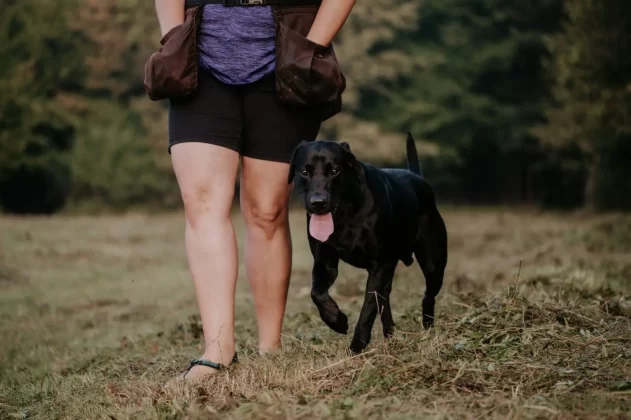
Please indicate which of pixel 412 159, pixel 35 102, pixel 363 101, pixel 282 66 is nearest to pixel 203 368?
pixel 282 66

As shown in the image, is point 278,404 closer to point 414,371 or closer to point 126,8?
point 414,371

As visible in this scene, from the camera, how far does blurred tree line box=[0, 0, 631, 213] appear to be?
3133cm

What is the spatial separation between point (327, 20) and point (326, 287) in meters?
1.24

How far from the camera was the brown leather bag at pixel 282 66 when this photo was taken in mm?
4016

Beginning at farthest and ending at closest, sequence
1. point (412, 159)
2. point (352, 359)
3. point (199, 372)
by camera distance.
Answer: point (412, 159), point (199, 372), point (352, 359)

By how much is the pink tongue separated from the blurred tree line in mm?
24211

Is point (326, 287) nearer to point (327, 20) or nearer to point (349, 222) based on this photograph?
point (349, 222)

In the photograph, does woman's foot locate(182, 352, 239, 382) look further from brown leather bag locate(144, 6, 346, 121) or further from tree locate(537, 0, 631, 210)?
tree locate(537, 0, 631, 210)

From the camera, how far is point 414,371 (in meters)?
3.41

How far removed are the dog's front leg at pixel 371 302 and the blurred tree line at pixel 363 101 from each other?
940 inches

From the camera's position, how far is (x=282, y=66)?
159 inches

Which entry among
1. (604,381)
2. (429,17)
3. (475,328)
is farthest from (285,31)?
(429,17)

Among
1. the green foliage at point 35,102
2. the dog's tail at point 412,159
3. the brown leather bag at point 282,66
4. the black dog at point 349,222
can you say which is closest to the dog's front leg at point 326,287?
the black dog at point 349,222

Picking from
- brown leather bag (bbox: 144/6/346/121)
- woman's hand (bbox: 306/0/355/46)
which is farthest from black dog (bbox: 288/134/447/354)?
woman's hand (bbox: 306/0/355/46)
